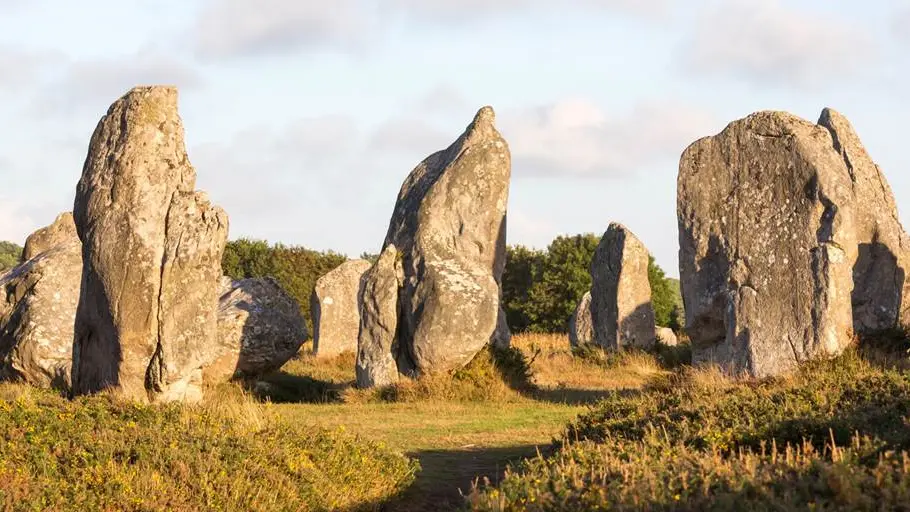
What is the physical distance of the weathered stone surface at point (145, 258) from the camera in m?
15.5

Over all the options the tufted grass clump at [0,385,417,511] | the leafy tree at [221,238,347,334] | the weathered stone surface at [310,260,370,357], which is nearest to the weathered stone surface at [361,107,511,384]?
the tufted grass clump at [0,385,417,511]

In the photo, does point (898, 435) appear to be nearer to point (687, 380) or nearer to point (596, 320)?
point (687, 380)

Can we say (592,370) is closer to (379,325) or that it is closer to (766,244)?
(379,325)

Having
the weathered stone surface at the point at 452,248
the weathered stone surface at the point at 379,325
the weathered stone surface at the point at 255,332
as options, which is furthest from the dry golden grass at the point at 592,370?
the weathered stone surface at the point at 255,332

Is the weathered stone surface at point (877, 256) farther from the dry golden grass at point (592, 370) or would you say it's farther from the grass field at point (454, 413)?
the grass field at point (454, 413)

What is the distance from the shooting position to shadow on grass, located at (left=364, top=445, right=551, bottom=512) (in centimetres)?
1136

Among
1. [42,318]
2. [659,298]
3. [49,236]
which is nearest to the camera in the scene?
[42,318]

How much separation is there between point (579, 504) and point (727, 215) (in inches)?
514

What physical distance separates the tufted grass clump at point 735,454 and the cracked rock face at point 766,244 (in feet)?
16.0

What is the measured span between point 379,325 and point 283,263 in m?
28.3

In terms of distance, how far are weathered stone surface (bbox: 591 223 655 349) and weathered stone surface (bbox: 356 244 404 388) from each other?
42.6ft

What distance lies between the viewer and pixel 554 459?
33.3 ft

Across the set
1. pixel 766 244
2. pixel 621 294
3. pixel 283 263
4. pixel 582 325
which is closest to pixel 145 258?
pixel 766 244

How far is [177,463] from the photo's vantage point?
10211 millimetres
